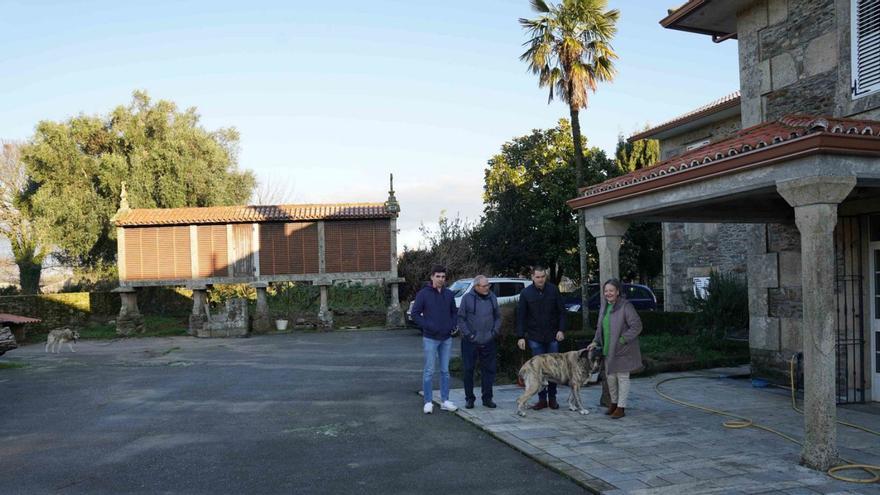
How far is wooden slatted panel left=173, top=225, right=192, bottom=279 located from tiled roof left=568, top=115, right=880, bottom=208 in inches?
756

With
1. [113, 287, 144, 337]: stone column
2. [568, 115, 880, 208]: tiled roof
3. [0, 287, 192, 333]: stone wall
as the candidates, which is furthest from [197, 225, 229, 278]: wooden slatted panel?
[568, 115, 880, 208]: tiled roof

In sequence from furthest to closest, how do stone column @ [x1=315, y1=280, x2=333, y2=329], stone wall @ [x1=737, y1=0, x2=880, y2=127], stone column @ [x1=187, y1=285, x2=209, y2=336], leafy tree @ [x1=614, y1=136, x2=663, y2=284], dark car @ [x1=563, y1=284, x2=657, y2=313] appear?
leafy tree @ [x1=614, y1=136, x2=663, y2=284], stone column @ [x1=315, y1=280, x2=333, y2=329], stone column @ [x1=187, y1=285, x2=209, y2=336], dark car @ [x1=563, y1=284, x2=657, y2=313], stone wall @ [x1=737, y1=0, x2=880, y2=127]

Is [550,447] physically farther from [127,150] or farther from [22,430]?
[127,150]

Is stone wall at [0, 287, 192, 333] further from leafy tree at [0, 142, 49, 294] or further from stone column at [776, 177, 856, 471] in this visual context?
stone column at [776, 177, 856, 471]

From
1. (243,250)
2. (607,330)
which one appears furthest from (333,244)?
(607,330)

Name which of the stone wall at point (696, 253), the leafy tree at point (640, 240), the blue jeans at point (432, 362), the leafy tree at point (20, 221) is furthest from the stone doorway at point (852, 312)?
the leafy tree at point (20, 221)

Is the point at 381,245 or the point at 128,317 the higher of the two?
the point at 381,245

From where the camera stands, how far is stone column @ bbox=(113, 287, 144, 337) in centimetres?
2295

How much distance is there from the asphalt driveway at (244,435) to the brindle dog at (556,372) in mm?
924

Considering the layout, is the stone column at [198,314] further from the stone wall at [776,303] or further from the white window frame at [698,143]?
the stone wall at [776,303]

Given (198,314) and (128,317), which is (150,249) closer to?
(128,317)

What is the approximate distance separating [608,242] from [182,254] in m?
18.8

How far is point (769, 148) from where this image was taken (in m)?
5.99

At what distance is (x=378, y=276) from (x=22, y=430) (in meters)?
16.3
